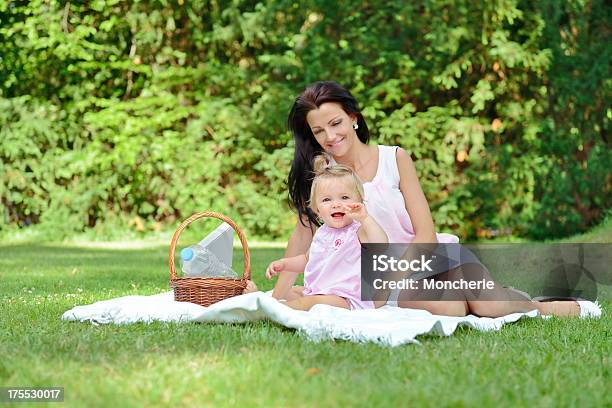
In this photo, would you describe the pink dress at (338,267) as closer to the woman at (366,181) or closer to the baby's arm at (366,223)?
the baby's arm at (366,223)

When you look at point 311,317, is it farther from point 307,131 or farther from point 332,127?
point 307,131

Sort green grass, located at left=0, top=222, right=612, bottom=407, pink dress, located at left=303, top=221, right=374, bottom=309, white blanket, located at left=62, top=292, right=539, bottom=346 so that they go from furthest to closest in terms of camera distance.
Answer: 1. pink dress, located at left=303, top=221, right=374, bottom=309
2. white blanket, located at left=62, top=292, right=539, bottom=346
3. green grass, located at left=0, top=222, right=612, bottom=407

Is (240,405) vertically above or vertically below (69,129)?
below

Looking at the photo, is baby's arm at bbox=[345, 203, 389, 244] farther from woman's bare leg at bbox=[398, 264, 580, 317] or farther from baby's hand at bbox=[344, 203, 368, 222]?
woman's bare leg at bbox=[398, 264, 580, 317]

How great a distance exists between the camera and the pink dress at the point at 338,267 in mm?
3514

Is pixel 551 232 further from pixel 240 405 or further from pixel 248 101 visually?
pixel 240 405

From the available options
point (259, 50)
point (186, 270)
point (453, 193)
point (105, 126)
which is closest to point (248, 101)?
point (259, 50)

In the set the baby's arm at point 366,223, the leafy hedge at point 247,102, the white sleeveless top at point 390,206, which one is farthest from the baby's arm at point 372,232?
the leafy hedge at point 247,102

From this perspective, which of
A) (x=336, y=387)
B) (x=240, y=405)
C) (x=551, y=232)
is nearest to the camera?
(x=240, y=405)

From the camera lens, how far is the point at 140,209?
11227mm

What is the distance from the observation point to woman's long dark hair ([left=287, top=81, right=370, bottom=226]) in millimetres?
3807

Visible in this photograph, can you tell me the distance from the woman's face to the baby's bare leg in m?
0.71

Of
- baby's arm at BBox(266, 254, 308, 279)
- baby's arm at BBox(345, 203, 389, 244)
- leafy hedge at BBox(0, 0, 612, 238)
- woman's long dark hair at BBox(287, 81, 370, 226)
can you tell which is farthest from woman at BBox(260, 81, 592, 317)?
leafy hedge at BBox(0, 0, 612, 238)

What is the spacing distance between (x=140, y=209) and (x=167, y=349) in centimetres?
886
